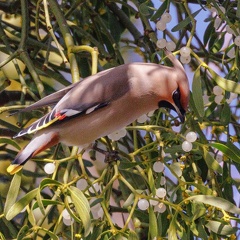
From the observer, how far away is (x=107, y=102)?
1156mm

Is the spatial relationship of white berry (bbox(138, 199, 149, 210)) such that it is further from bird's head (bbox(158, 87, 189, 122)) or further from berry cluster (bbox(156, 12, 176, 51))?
berry cluster (bbox(156, 12, 176, 51))

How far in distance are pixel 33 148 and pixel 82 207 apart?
0.51 ft

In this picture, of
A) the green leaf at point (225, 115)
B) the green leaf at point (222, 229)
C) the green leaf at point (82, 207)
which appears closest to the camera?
the green leaf at point (82, 207)

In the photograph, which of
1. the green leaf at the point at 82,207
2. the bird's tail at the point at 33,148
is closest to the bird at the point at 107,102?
the bird's tail at the point at 33,148

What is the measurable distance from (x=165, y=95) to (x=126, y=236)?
0.24 m

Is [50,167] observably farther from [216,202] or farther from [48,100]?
[216,202]

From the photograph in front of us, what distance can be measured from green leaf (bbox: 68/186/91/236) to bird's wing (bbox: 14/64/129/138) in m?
0.13

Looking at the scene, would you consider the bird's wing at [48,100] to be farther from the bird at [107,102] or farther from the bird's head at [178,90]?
the bird's head at [178,90]

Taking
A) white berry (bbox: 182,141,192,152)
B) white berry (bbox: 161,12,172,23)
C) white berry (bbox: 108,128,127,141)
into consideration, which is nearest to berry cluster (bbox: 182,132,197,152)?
white berry (bbox: 182,141,192,152)

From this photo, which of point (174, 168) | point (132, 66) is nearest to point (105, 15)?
point (132, 66)

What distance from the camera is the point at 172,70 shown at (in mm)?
1148

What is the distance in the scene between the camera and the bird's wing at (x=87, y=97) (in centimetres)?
111

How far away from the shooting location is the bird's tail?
1048mm

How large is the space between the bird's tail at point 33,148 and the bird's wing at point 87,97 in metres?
0.02
